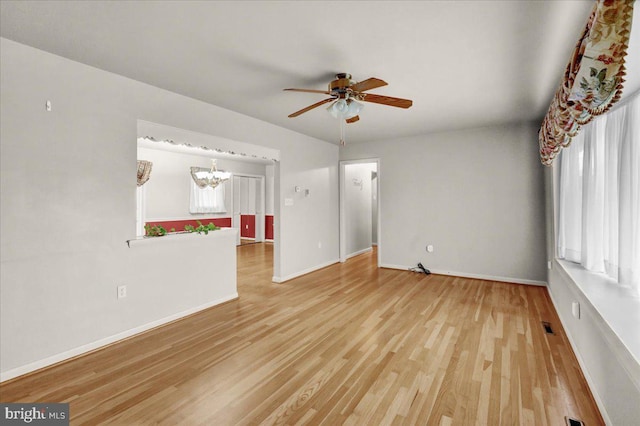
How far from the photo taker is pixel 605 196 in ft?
7.33

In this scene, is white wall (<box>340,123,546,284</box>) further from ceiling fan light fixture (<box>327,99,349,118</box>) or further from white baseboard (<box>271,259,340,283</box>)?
ceiling fan light fixture (<box>327,99,349,118</box>)

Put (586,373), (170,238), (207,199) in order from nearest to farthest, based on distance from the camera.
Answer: (586,373), (170,238), (207,199)

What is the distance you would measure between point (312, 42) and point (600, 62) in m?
Answer: 1.71

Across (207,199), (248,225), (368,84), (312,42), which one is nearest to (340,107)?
(368,84)

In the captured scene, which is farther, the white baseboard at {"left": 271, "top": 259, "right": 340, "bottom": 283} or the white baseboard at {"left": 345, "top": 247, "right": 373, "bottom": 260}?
the white baseboard at {"left": 345, "top": 247, "right": 373, "bottom": 260}

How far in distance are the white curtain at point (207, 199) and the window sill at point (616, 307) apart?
7443mm

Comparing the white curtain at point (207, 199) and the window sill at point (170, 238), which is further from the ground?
the white curtain at point (207, 199)

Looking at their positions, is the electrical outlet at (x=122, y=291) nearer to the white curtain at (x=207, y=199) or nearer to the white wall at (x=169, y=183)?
the white wall at (x=169, y=183)

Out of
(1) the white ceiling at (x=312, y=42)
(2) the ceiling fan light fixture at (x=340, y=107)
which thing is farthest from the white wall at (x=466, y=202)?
(2) the ceiling fan light fixture at (x=340, y=107)

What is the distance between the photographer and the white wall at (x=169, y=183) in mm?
6625

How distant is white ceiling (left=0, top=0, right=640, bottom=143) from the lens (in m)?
1.84

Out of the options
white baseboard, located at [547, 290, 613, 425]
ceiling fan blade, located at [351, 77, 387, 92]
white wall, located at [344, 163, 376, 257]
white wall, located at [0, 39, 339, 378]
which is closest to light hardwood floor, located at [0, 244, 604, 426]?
white baseboard, located at [547, 290, 613, 425]

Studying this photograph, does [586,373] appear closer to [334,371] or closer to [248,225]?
[334,371]

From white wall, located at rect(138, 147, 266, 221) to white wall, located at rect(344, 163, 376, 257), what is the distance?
143 inches
